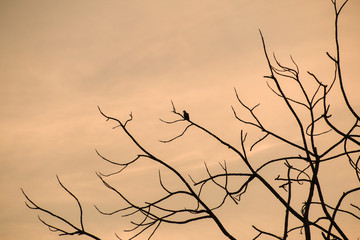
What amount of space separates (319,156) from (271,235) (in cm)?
48

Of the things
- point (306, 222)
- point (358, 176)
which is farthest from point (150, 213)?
point (358, 176)

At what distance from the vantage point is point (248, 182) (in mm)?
2121

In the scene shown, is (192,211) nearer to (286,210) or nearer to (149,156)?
(149,156)

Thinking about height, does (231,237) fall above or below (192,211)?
below

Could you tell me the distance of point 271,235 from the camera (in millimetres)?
2014

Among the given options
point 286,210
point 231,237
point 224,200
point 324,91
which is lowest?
point 231,237

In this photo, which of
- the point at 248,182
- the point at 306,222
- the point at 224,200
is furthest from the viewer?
the point at 224,200

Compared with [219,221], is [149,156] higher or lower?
higher

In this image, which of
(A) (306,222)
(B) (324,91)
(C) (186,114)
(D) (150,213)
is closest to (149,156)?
(D) (150,213)

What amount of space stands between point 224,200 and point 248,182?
233 mm

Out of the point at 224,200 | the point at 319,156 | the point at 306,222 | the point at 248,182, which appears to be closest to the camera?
the point at 306,222

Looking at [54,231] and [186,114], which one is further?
[186,114]

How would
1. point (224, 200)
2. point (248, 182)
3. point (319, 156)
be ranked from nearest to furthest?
point (319, 156)
point (248, 182)
point (224, 200)

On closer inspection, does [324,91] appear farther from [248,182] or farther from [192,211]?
[192,211]
